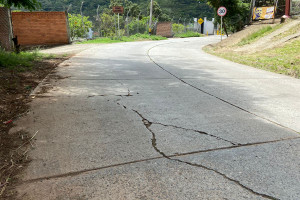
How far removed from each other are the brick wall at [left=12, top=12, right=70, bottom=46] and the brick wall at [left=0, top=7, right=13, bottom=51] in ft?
34.3

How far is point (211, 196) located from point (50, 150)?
6.09ft

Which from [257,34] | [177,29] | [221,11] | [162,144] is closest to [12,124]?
[162,144]

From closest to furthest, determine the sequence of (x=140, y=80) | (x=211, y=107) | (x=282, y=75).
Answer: (x=211, y=107)
(x=140, y=80)
(x=282, y=75)

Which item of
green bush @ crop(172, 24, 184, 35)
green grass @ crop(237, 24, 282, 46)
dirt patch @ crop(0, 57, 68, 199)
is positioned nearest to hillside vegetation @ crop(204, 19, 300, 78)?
green grass @ crop(237, 24, 282, 46)

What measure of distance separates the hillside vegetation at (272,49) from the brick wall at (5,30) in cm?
Answer: 1038

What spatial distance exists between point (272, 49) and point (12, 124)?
498 inches

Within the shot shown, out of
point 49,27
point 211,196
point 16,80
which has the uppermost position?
point 49,27

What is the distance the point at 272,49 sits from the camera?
505 inches

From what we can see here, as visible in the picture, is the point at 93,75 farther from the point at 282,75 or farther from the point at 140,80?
the point at 282,75

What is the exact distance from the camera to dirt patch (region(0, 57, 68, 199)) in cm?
243

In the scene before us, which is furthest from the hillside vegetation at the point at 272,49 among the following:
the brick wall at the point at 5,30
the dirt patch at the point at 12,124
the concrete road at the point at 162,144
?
the brick wall at the point at 5,30

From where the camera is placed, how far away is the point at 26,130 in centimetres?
343

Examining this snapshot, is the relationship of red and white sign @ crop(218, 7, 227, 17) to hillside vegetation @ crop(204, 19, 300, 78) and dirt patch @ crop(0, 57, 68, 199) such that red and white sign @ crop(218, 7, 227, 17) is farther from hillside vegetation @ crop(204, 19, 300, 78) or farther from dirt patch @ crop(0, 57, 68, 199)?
dirt patch @ crop(0, 57, 68, 199)

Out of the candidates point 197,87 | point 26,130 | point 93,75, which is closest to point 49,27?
point 93,75
